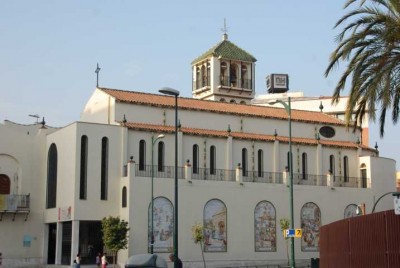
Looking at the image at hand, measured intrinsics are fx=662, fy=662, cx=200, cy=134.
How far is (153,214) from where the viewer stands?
49344 mm

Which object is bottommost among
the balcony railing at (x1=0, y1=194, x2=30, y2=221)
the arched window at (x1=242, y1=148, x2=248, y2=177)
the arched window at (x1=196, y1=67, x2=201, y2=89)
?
the balcony railing at (x1=0, y1=194, x2=30, y2=221)

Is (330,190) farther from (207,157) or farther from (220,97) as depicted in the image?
(220,97)

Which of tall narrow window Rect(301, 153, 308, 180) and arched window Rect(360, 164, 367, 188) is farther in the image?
arched window Rect(360, 164, 367, 188)

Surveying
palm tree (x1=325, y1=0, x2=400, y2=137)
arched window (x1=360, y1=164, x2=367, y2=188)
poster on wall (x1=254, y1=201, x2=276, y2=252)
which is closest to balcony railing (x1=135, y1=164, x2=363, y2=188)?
arched window (x1=360, y1=164, x2=367, y2=188)

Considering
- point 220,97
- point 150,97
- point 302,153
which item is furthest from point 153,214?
point 220,97

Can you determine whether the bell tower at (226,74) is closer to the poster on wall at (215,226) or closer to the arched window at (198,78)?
the arched window at (198,78)

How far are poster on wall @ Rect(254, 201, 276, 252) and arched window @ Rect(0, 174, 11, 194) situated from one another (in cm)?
2033

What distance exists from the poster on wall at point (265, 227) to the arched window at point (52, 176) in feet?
54.5

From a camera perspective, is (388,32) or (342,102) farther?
(342,102)

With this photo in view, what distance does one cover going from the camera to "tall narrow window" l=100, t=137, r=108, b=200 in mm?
50562

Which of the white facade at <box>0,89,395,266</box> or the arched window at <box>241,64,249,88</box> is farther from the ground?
the arched window at <box>241,64,249,88</box>

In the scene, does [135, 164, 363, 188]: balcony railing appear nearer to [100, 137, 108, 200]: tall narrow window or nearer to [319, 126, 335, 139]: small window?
[100, 137, 108, 200]: tall narrow window

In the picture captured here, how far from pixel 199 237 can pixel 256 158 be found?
11.3 meters

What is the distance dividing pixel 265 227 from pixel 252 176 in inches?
186
